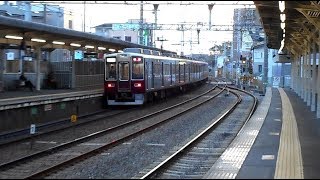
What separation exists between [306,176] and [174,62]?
25.8 metres

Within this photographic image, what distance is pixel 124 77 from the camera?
82.5 ft

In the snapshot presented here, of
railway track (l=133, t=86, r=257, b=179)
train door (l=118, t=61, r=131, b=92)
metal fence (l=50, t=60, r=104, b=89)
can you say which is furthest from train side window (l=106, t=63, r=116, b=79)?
railway track (l=133, t=86, r=257, b=179)

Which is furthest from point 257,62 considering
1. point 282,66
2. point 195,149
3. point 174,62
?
point 195,149

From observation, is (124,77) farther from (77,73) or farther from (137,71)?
(77,73)

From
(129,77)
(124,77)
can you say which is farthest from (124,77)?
(129,77)

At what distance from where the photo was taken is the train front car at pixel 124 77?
81.7ft

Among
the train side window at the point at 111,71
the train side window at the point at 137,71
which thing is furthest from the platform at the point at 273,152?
the train side window at the point at 111,71

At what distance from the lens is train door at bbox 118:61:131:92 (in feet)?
81.9

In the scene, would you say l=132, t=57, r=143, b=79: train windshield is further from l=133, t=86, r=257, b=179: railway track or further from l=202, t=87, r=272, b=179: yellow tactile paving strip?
l=202, t=87, r=272, b=179: yellow tactile paving strip

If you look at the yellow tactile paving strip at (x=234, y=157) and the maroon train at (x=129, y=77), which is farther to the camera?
the maroon train at (x=129, y=77)

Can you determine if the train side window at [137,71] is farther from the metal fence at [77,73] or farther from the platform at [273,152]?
the platform at [273,152]

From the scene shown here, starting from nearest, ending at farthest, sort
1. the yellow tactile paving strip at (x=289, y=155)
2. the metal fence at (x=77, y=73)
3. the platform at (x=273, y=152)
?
the yellow tactile paving strip at (x=289, y=155) → the platform at (x=273, y=152) → the metal fence at (x=77, y=73)

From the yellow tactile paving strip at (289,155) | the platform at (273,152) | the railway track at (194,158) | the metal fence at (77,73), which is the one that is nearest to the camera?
the yellow tactile paving strip at (289,155)

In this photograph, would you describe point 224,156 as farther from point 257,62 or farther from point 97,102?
point 257,62
